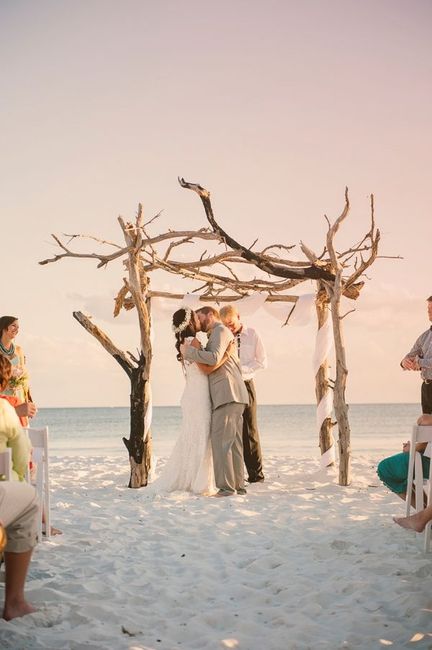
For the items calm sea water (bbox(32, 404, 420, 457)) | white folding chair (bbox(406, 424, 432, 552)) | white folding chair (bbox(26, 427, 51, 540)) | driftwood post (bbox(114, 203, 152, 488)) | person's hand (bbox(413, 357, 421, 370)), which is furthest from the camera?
calm sea water (bbox(32, 404, 420, 457))

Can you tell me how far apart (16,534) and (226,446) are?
156 inches

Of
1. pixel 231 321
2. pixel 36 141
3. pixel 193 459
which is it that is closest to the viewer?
pixel 193 459

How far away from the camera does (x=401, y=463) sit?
16.7 feet

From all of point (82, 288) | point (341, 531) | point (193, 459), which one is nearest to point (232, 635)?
point (341, 531)

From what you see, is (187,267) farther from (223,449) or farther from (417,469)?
(417,469)

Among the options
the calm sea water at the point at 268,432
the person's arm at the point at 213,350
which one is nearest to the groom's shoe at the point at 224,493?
the person's arm at the point at 213,350

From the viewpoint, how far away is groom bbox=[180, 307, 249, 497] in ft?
22.7

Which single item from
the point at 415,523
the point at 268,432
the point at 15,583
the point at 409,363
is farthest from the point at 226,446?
the point at 268,432

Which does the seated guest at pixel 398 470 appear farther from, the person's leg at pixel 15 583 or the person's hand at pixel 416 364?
the person's leg at pixel 15 583

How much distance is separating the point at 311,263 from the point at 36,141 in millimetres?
6854

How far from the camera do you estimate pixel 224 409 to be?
Result: 6.98 meters

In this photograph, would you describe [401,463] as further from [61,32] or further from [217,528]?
[61,32]

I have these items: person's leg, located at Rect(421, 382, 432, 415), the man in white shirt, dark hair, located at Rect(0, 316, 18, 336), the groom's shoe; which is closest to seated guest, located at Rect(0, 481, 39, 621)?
dark hair, located at Rect(0, 316, 18, 336)

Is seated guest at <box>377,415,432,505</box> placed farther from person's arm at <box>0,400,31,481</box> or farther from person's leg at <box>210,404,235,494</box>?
person's arm at <box>0,400,31,481</box>
